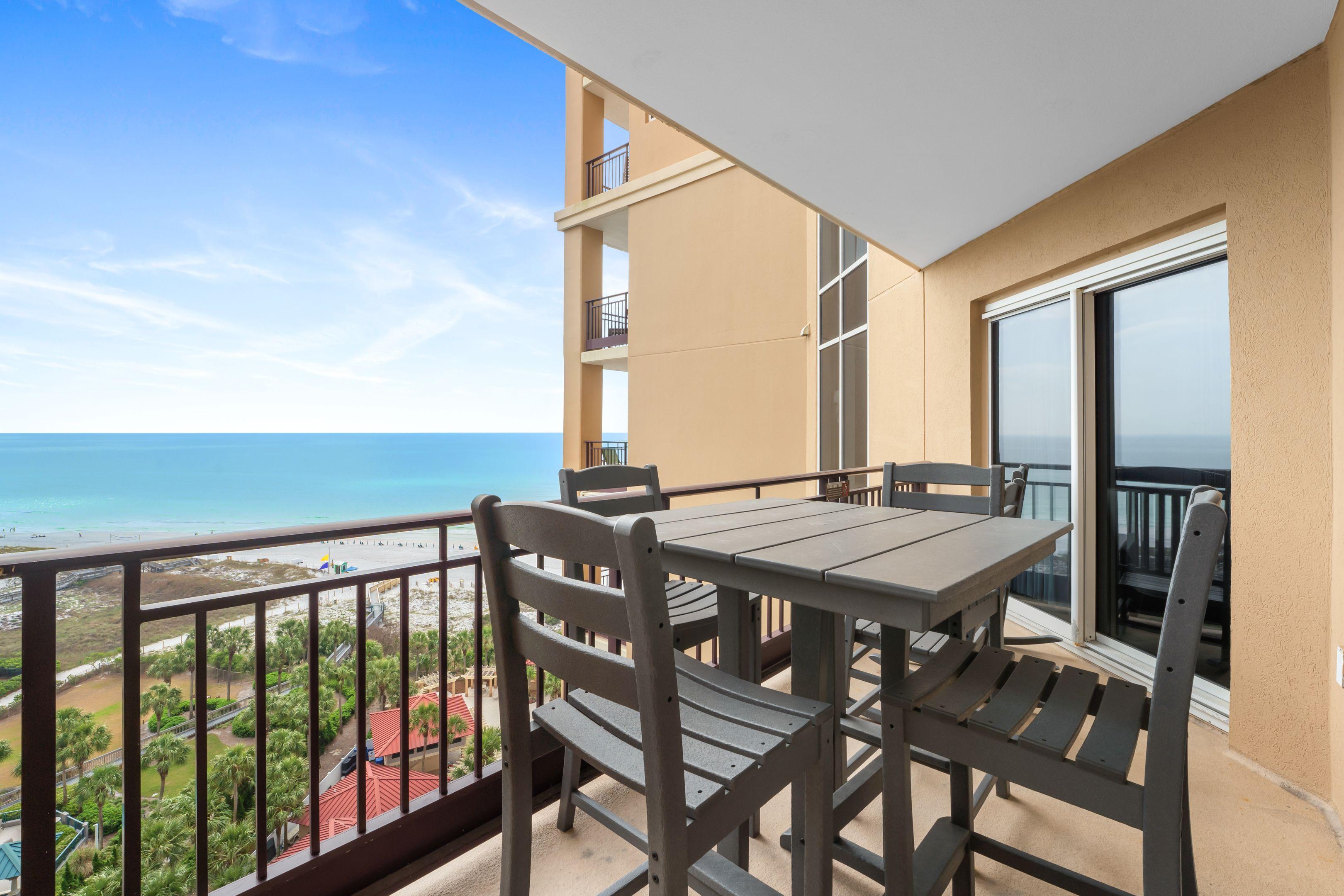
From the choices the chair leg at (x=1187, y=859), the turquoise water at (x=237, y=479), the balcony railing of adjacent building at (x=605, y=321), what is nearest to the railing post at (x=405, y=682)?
the chair leg at (x=1187, y=859)

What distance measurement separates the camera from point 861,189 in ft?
9.20

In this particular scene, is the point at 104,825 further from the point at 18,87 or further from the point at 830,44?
the point at 18,87

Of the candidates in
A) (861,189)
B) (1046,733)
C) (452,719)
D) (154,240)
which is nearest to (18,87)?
(154,240)

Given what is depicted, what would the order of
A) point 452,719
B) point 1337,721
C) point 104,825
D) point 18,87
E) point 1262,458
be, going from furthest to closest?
1. point 18,87
2. point 452,719
3. point 104,825
4. point 1262,458
5. point 1337,721

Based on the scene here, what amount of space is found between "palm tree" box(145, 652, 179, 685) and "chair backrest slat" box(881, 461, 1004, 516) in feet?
6.92

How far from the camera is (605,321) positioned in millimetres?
9680

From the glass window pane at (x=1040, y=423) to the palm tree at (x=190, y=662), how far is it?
10.2ft

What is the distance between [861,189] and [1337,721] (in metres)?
2.49

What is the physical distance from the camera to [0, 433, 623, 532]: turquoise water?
83.7 feet

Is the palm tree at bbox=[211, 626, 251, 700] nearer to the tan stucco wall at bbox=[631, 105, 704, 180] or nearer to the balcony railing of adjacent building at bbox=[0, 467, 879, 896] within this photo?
the balcony railing of adjacent building at bbox=[0, 467, 879, 896]

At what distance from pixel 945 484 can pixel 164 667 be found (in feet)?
7.70

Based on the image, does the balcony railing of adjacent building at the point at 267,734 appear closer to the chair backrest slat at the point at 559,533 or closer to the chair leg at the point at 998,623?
the chair backrest slat at the point at 559,533

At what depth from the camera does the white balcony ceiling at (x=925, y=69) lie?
1604 millimetres

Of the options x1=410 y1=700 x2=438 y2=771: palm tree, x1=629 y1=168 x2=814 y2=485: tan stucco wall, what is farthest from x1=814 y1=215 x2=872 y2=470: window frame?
x1=410 y1=700 x2=438 y2=771: palm tree
